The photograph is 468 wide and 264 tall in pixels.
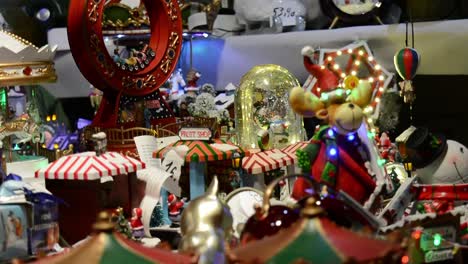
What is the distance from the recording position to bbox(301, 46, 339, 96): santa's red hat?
1.88 metres

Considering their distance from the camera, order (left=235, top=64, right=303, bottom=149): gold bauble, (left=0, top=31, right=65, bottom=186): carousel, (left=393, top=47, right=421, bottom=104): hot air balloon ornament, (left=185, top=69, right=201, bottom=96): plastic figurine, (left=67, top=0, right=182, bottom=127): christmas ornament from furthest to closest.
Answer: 1. (left=185, top=69, right=201, bottom=96): plastic figurine
2. (left=393, top=47, right=421, bottom=104): hot air balloon ornament
3. (left=235, top=64, right=303, bottom=149): gold bauble
4. (left=67, top=0, right=182, bottom=127): christmas ornament
5. (left=0, top=31, right=65, bottom=186): carousel

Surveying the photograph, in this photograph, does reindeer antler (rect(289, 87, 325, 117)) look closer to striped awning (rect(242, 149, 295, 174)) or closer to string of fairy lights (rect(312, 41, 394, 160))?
string of fairy lights (rect(312, 41, 394, 160))

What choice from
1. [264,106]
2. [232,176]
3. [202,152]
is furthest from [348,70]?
[202,152]

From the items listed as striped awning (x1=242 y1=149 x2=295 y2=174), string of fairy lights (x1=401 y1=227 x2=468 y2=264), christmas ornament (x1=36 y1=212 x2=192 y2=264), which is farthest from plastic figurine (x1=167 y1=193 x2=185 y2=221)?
christmas ornament (x1=36 y1=212 x2=192 y2=264)

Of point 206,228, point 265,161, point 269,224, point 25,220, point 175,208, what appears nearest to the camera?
point 206,228

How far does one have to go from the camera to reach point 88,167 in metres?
1.95

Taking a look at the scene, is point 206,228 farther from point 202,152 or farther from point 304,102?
point 202,152

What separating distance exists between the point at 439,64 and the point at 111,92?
4.82 feet

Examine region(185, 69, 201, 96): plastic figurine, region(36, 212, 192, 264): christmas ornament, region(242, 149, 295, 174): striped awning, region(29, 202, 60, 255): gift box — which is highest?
region(36, 212, 192, 264): christmas ornament

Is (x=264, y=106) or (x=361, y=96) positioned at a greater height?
(x=361, y=96)

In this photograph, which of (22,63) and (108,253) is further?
(22,63)

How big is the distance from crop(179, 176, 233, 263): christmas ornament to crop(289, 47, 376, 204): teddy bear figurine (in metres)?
0.33

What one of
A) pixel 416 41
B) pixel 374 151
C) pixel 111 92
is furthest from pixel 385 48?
pixel 374 151

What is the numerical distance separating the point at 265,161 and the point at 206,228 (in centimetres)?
92
